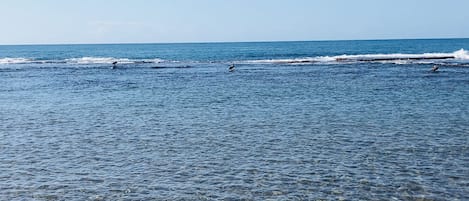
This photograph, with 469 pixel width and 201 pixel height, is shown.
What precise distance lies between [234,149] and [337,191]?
570 centimetres

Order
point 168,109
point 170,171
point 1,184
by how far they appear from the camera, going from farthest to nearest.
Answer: point 168,109, point 170,171, point 1,184

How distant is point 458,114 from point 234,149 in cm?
1328

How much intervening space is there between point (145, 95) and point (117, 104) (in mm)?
5043

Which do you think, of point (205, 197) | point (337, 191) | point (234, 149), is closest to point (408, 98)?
point (234, 149)

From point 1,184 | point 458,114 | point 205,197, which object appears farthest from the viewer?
point 458,114

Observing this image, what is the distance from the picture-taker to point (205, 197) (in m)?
12.9

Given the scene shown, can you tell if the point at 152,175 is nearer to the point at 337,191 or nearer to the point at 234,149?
the point at 234,149

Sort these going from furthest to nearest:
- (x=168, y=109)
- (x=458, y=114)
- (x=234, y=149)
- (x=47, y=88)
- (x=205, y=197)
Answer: (x=47, y=88), (x=168, y=109), (x=458, y=114), (x=234, y=149), (x=205, y=197)

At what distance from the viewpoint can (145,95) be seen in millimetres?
36312

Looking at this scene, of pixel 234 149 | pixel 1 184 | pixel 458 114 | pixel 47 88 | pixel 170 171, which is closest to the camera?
pixel 1 184

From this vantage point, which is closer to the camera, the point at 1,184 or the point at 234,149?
Result: the point at 1,184

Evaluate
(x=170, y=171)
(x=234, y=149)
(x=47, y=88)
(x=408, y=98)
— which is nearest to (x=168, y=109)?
(x=234, y=149)

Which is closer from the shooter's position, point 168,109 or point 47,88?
point 168,109

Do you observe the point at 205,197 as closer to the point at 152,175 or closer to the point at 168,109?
the point at 152,175
